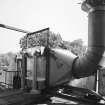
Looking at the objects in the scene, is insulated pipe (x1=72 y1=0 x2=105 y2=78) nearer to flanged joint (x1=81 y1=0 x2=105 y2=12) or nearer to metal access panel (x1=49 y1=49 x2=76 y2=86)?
flanged joint (x1=81 y1=0 x2=105 y2=12)

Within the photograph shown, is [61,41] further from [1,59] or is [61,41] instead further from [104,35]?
[1,59]

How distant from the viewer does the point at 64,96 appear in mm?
6691

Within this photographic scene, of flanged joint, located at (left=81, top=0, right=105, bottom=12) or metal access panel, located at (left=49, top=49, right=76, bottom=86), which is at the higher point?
flanged joint, located at (left=81, top=0, right=105, bottom=12)

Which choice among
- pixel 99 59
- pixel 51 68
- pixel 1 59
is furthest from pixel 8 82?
pixel 1 59

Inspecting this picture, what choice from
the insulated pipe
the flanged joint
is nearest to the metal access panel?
the insulated pipe

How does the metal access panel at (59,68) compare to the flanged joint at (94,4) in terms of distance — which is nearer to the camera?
the flanged joint at (94,4)

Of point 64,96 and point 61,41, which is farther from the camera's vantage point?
point 61,41

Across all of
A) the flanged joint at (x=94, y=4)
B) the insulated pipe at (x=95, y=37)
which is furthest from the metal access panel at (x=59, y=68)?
the flanged joint at (x=94, y=4)

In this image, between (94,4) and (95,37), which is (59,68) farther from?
(94,4)

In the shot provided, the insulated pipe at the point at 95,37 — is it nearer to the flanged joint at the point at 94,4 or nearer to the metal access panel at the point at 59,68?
the flanged joint at the point at 94,4

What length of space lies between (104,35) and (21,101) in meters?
4.56

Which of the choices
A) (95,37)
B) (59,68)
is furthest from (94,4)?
(59,68)

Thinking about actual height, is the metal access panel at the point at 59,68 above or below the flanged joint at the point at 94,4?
below

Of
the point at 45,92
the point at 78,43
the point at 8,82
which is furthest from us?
the point at 78,43
